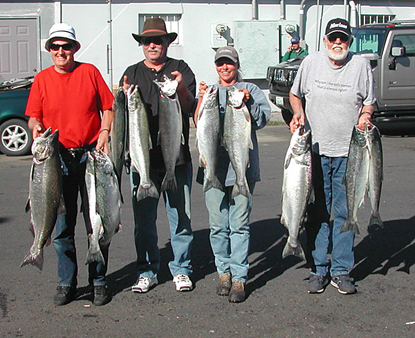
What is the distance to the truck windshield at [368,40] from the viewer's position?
46.4 feet

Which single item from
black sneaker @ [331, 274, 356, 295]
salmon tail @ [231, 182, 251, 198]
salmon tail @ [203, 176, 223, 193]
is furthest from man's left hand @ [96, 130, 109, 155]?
black sneaker @ [331, 274, 356, 295]

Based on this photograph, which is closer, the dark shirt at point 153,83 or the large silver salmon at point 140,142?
the large silver salmon at point 140,142

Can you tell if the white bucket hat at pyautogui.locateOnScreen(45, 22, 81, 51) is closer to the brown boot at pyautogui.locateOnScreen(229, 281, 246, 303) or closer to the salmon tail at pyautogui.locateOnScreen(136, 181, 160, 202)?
the salmon tail at pyautogui.locateOnScreen(136, 181, 160, 202)

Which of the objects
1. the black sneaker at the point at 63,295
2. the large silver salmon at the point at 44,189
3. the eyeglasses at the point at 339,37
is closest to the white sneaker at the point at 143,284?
the black sneaker at the point at 63,295

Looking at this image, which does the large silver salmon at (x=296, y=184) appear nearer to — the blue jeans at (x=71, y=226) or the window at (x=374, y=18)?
the blue jeans at (x=71, y=226)

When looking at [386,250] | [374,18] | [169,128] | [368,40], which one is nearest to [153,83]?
[169,128]

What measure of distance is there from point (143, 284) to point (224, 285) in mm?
680

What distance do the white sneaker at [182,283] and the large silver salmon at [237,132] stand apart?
1.07m

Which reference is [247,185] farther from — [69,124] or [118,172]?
[69,124]

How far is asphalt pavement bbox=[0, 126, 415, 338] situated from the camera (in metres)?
4.57

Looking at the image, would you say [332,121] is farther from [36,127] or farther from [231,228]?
[36,127]

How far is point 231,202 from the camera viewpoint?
5090 mm

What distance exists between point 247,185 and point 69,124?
1.47m

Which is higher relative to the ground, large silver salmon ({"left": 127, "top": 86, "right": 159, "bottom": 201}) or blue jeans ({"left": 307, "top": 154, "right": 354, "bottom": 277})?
large silver salmon ({"left": 127, "top": 86, "right": 159, "bottom": 201})
